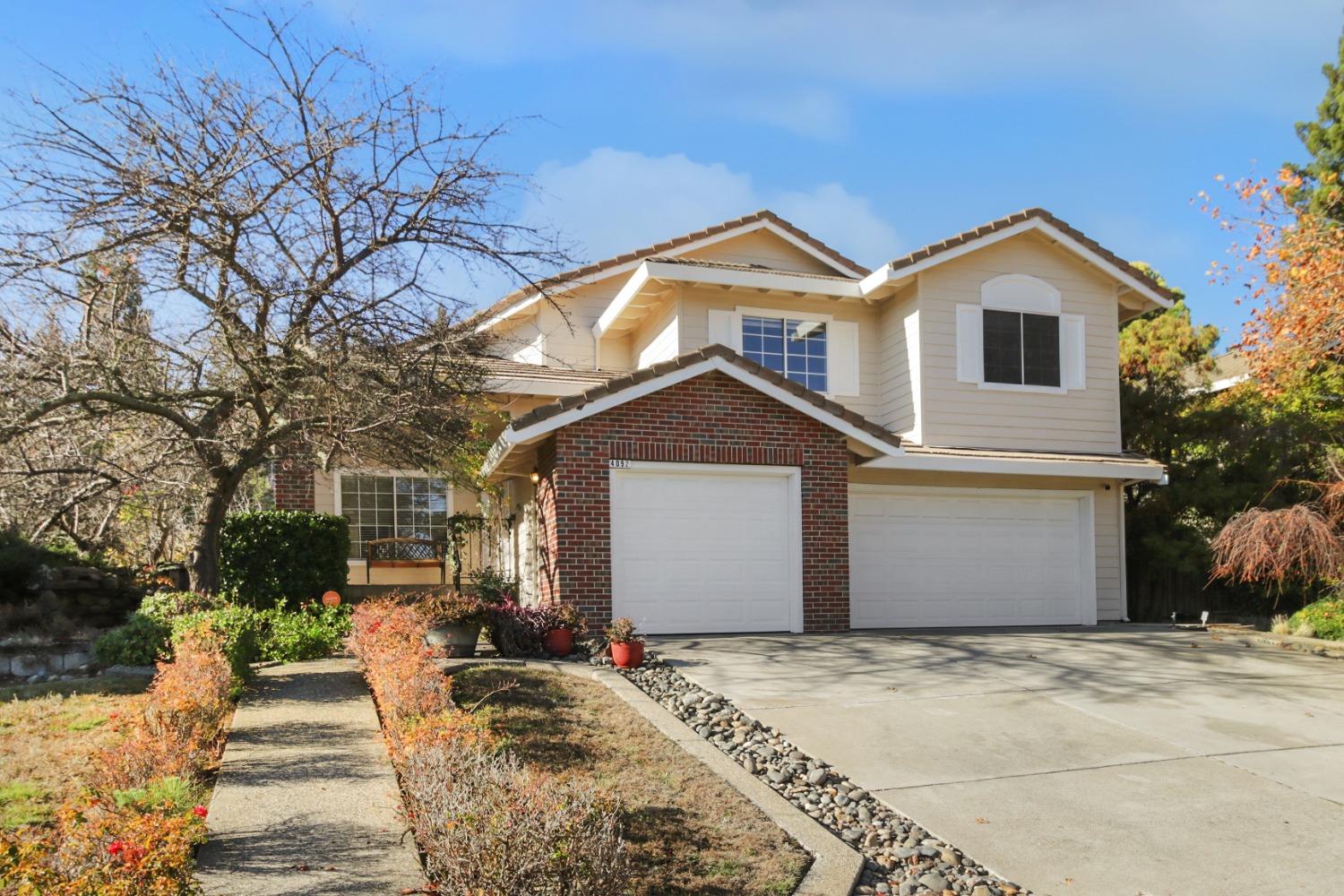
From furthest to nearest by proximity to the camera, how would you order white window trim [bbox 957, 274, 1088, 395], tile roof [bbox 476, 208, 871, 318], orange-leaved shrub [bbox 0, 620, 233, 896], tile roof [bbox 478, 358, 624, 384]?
tile roof [bbox 476, 208, 871, 318], white window trim [bbox 957, 274, 1088, 395], tile roof [bbox 478, 358, 624, 384], orange-leaved shrub [bbox 0, 620, 233, 896]

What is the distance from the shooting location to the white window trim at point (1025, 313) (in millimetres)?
16203

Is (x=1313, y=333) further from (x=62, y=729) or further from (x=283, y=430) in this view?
(x=62, y=729)

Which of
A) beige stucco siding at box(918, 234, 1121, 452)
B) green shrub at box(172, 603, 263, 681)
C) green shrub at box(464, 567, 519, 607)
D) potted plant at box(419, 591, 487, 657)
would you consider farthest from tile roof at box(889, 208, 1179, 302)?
green shrub at box(172, 603, 263, 681)

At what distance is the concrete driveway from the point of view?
5.59 metres

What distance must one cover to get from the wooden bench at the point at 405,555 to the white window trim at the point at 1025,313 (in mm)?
9510

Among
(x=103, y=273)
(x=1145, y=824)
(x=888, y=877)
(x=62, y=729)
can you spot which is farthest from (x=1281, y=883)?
(x=103, y=273)

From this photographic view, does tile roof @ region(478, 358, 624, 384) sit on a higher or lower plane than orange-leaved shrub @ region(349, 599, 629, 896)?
higher

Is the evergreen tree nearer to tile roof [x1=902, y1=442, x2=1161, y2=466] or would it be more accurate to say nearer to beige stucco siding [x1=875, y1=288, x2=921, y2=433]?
tile roof [x1=902, y1=442, x2=1161, y2=466]

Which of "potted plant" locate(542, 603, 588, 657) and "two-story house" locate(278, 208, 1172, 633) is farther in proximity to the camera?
"two-story house" locate(278, 208, 1172, 633)

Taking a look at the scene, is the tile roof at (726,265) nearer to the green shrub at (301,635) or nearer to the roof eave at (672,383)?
the roof eave at (672,383)

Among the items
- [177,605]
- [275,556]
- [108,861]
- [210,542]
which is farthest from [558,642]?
[108,861]

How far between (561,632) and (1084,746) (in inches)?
226

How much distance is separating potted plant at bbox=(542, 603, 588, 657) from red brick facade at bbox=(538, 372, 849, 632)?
0.88 meters

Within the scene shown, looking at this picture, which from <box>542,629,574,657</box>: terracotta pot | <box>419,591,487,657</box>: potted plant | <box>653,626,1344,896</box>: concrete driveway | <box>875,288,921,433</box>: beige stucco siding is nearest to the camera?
<box>653,626,1344,896</box>: concrete driveway
